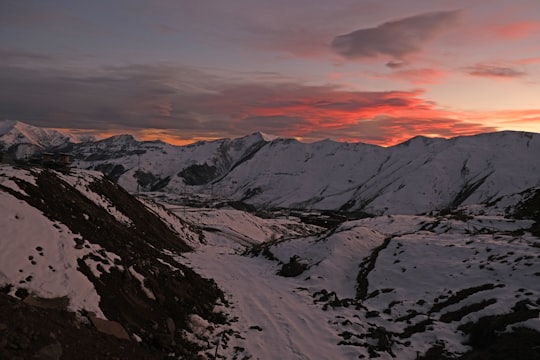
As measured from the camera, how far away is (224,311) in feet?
83.6

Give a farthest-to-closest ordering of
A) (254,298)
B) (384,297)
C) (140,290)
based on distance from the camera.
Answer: (384,297) → (254,298) → (140,290)

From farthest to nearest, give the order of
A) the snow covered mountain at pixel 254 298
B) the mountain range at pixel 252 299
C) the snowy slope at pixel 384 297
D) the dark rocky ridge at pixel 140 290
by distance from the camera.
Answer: the snowy slope at pixel 384 297 < the dark rocky ridge at pixel 140 290 < the snow covered mountain at pixel 254 298 < the mountain range at pixel 252 299

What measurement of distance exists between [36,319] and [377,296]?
80.9 ft

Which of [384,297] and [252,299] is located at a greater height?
[384,297]

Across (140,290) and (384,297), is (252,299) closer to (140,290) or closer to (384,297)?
(384,297)

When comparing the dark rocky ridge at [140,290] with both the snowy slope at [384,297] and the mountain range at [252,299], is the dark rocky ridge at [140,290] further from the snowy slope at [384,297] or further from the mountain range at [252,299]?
the snowy slope at [384,297]

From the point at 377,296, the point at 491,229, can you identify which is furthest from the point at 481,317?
the point at 491,229

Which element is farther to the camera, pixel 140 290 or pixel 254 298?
pixel 254 298

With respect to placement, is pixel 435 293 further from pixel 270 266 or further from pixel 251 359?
pixel 270 266

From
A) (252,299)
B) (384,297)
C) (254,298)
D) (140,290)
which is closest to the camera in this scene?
(140,290)

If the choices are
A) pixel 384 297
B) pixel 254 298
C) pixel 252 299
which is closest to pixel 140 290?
pixel 252 299

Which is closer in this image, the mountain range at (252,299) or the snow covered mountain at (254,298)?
the mountain range at (252,299)

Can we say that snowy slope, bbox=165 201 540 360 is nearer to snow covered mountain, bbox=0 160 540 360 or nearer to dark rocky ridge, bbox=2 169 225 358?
snow covered mountain, bbox=0 160 540 360

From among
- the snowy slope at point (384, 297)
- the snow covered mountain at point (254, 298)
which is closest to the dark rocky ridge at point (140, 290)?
the snow covered mountain at point (254, 298)
